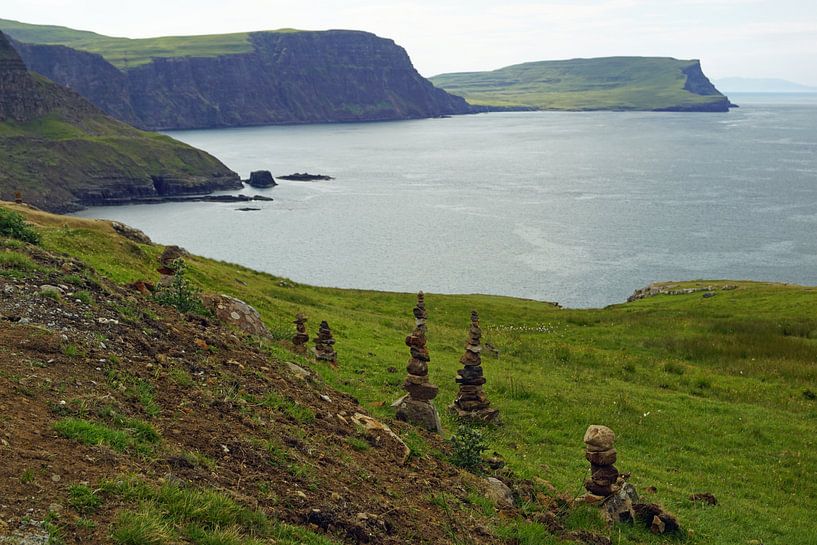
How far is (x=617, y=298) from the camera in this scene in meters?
96.4

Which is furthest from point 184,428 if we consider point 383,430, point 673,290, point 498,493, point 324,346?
point 673,290

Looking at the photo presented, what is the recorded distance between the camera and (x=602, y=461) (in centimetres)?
1786

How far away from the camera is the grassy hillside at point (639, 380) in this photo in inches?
859

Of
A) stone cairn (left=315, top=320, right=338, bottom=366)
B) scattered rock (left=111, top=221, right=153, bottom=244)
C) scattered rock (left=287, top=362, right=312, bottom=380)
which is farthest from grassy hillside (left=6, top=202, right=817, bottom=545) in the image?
scattered rock (left=111, top=221, right=153, bottom=244)

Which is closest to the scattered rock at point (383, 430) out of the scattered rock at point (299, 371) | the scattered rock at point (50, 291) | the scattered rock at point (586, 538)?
the scattered rock at point (299, 371)

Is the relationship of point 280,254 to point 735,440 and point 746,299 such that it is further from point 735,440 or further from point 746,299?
point 735,440

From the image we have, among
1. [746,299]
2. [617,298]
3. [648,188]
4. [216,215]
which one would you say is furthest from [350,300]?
[648,188]

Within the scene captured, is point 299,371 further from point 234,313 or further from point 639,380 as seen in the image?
point 639,380

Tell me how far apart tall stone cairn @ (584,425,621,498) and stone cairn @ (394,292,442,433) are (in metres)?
4.94

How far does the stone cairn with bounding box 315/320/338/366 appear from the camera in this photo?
1128 inches

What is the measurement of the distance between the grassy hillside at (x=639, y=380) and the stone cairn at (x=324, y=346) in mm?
744

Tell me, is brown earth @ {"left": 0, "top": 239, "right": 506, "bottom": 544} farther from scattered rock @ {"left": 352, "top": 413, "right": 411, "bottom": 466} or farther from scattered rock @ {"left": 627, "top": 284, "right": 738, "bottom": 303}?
scattered rock @ {"left": 627, "top": 284, "right": 738, "bottom": 303}

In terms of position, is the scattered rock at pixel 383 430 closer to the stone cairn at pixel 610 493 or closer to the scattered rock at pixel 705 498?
the stone cairn at pixel 610 493

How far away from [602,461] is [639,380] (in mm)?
20486
